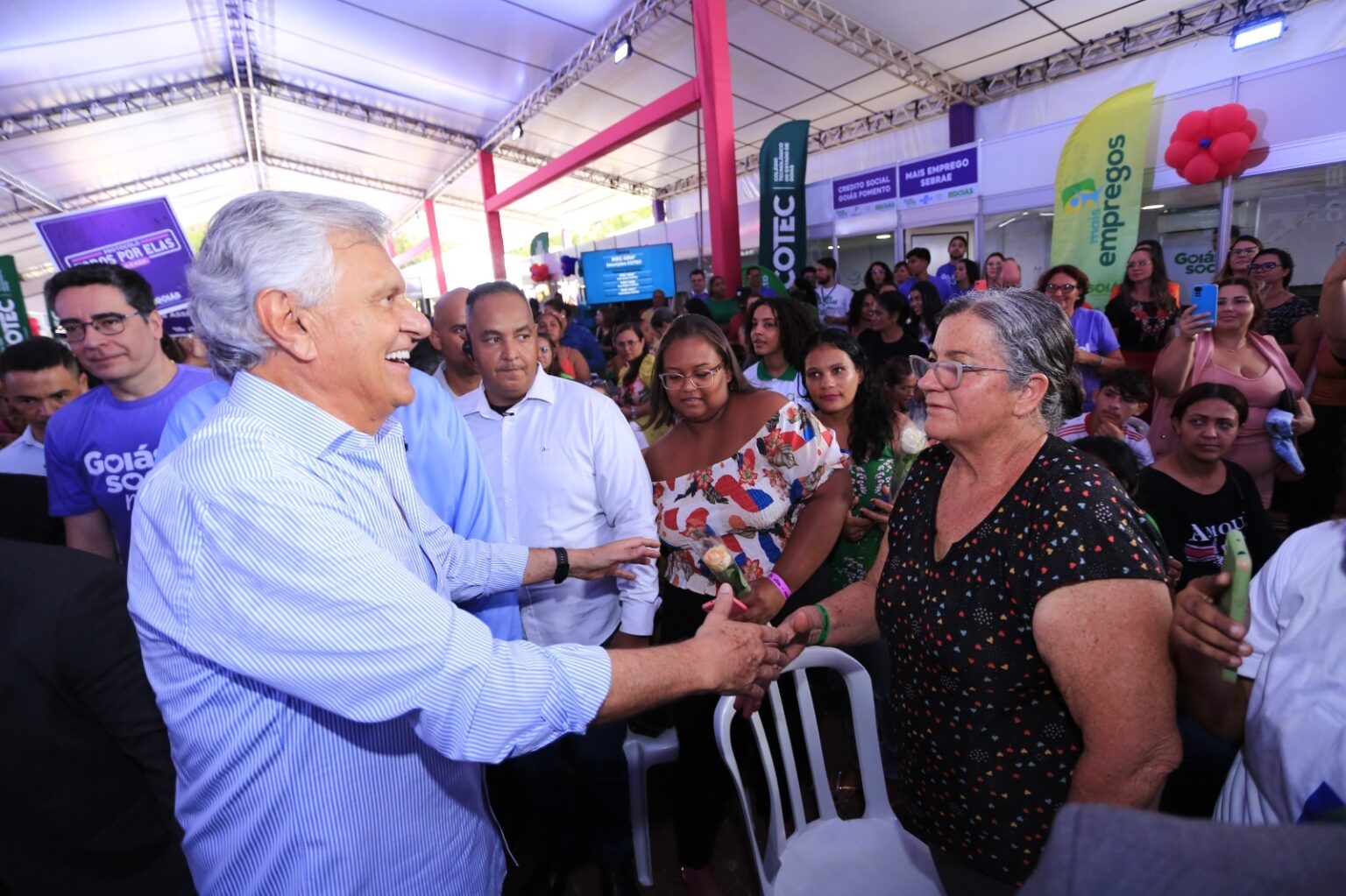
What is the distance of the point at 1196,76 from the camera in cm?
899

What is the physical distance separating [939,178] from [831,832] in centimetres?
835

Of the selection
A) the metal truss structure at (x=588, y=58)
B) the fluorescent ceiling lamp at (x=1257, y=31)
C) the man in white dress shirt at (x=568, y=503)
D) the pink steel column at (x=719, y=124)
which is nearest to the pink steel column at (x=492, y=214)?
the metal truss structure at (x=588, y=58)

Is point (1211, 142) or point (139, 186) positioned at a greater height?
point (139, 186)

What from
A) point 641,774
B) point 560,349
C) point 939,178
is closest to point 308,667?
point 641,774

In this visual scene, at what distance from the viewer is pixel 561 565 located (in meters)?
1.79

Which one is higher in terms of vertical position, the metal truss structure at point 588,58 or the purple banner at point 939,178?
the metal truss structure at point 588,58

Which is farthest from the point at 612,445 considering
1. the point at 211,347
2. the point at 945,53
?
the point at 945,53

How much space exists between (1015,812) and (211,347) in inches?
68.3

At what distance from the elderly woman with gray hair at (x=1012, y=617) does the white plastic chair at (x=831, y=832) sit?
0.25 meters

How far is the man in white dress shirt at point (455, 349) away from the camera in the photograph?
2.77 meters

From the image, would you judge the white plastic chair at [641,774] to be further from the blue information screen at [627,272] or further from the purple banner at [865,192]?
the purple banner at [865,192]

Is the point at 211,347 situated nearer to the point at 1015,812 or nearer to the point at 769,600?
the point at 769,600

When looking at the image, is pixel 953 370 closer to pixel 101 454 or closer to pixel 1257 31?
pixel 101 454

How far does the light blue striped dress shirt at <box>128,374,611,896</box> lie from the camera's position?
876mm
